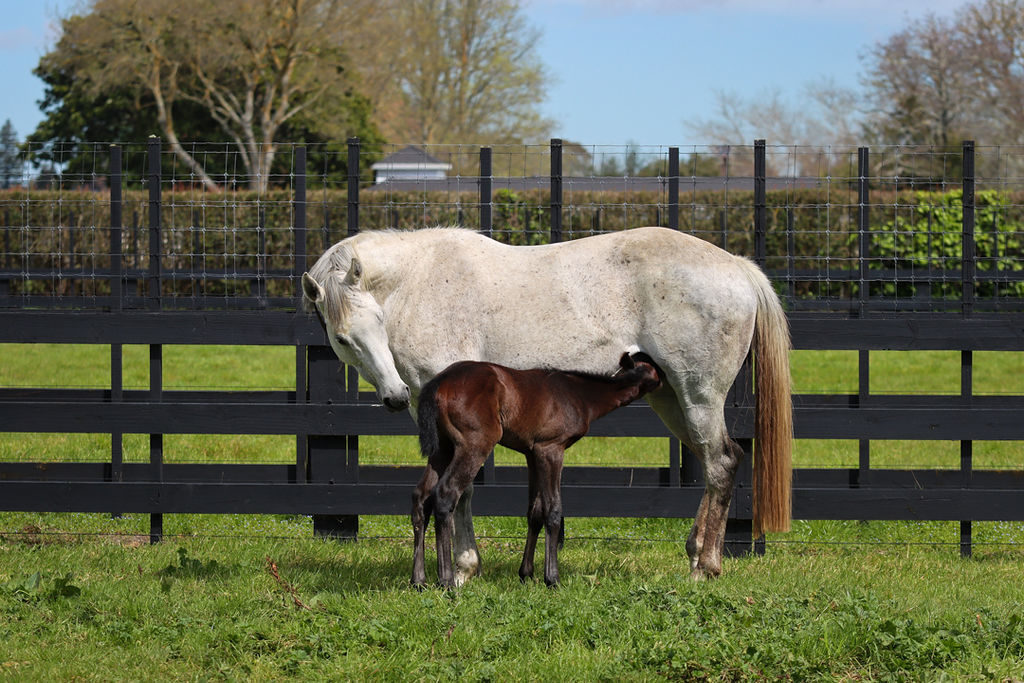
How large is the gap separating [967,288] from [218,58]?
36390 millimetres

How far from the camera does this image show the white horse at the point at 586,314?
5.52 m

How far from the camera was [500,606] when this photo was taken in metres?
4.68

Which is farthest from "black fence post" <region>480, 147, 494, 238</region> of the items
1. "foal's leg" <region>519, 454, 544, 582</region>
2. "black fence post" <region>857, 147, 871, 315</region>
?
"black fence post" <region>857, 147, 871, 315</region>

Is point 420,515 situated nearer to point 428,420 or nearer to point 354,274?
point 428,420

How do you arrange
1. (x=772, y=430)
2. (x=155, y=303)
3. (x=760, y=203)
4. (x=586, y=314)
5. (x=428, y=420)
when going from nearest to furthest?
(x=428, y=420)
(x=586, y=314)
(x=772, y=430)
(x=760, y=203)
(x=155, y=303)

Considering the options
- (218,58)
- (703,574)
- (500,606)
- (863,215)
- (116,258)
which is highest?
(218,58)

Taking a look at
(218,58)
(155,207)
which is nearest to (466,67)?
(218,58)

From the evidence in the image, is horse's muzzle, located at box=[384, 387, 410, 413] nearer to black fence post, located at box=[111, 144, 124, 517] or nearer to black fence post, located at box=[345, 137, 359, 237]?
black fence post, located at box=[345, 137, 359, 237]

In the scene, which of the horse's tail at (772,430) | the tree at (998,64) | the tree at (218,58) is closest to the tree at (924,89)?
the tree at (998,64)

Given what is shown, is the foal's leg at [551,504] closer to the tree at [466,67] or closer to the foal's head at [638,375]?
the foal's head at [638,375]

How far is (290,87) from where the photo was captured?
40.6m

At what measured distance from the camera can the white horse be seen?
552 centimetres

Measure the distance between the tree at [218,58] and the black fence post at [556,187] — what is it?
32.8m

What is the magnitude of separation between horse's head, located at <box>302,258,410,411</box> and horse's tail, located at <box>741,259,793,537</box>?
198 cm
